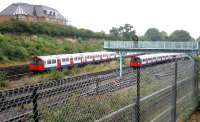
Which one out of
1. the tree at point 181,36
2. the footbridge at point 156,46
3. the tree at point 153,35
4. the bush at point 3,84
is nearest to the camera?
the bush at point 3,84

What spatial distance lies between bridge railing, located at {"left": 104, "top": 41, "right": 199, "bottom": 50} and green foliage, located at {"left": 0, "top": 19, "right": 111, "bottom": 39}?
53.8 ft

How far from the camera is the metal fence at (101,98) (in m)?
2.77

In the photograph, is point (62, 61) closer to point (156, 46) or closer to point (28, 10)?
point (156, 46)

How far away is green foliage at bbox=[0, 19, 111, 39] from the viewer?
1575 inches

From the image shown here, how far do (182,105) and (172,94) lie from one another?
46.6 inches

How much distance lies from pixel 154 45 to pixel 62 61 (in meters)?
8.58

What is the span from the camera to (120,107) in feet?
14.9

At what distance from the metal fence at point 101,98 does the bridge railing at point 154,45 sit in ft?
58.2

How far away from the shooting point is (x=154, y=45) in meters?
26.9

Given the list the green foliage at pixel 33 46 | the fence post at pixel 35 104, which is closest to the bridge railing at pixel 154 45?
the green foliage at pixel 33 46

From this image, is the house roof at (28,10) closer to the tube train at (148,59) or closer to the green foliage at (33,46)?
the green foliage at (33,46)

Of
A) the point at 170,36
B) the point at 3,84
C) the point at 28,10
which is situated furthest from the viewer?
the point at 170,36

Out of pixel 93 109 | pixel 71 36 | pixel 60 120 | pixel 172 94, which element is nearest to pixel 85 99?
pixel 93 109

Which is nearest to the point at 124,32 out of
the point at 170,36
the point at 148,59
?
the point at 170,36
